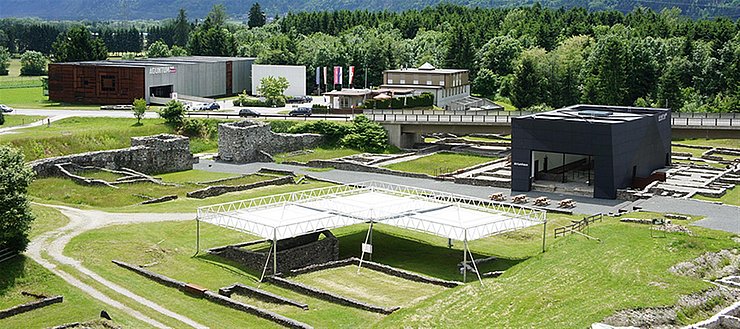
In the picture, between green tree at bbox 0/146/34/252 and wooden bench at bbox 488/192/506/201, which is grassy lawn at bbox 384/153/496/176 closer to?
wooden bench at bbox 488/192/506/201

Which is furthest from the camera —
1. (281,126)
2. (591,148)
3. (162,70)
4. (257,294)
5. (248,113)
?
(162,70)

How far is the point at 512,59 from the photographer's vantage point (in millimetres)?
140625

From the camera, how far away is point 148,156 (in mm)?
75875

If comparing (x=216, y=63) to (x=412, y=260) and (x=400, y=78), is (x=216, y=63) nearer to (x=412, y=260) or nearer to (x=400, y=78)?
(x=400, y=78)

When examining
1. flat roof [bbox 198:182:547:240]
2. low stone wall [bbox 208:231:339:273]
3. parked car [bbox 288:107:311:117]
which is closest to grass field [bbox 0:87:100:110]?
parked car [bbox 288:107:311:117]

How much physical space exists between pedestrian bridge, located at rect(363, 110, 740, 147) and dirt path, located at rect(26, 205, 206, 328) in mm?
36413

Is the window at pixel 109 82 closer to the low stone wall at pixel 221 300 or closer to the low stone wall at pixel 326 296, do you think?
the low stone wall at pixel 221 300

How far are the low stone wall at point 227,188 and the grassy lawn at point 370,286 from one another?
70.6 ft

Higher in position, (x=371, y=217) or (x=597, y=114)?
(x=597, y=114)

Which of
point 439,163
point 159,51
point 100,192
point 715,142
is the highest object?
point 159,51

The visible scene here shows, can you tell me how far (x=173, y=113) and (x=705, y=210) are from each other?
48621 mm

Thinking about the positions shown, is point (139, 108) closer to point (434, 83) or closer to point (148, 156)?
point (148, 156)

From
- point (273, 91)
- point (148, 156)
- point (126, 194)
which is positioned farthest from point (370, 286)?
point (273, 91)

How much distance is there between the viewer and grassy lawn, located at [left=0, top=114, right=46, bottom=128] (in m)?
86.3
